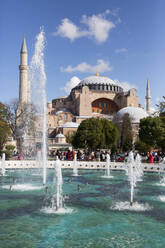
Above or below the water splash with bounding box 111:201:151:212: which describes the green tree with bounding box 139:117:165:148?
above

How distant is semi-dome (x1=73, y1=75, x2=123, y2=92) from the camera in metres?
46.2

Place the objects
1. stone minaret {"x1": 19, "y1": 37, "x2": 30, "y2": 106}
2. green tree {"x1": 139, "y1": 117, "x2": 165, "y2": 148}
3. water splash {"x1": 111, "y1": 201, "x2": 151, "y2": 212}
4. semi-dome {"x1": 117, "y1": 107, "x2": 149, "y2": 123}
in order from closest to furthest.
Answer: water splash {"x1": 111, "y1": 201, "x2": 151, "y2": 212}, green tree {"x1": 139, "y1": 117, "x2": 165, "y2": 148}, stone minaret {"x1": 19, "y1": 37, "x2": 30, "y2": 106}, semi-dome {"x1": 117, "y1": 107, "x2": 149, "y2": 123}

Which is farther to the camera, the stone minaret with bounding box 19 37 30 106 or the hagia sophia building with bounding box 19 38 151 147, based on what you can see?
the hagia sophia building with bounding box 19 38 151 147

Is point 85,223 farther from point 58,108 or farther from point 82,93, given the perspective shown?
point 58,108

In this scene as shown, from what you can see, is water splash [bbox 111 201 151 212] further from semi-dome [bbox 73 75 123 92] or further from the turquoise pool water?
semi-dome [bbox 73 75 123 92]

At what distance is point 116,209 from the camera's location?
595cm

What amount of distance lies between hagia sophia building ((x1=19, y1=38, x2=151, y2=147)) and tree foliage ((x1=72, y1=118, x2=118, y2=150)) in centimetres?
1062

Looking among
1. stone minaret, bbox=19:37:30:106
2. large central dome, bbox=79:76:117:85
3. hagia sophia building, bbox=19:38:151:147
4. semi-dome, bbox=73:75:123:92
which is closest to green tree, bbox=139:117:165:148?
hagia sophia building, bbox=19:38:151:147

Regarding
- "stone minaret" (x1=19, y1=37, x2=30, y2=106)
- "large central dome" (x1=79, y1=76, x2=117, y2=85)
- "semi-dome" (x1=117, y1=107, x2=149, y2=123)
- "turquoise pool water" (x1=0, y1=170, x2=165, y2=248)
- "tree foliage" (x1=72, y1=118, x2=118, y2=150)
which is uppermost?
"large central dome" (x1=79, y1=76, x2=117, y2=85)

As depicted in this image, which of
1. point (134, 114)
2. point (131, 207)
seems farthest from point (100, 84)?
point (131, 207)

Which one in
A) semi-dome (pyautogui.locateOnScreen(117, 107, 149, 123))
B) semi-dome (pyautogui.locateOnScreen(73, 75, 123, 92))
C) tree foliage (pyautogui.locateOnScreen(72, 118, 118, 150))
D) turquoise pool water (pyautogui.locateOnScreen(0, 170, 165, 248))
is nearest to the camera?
turquoise pool water (pyautogui.locateOnScreen(0, 170, 165, 248))

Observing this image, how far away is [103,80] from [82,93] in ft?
23.8

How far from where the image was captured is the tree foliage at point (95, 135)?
2166 centimetres

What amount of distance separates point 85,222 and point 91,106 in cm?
3852
